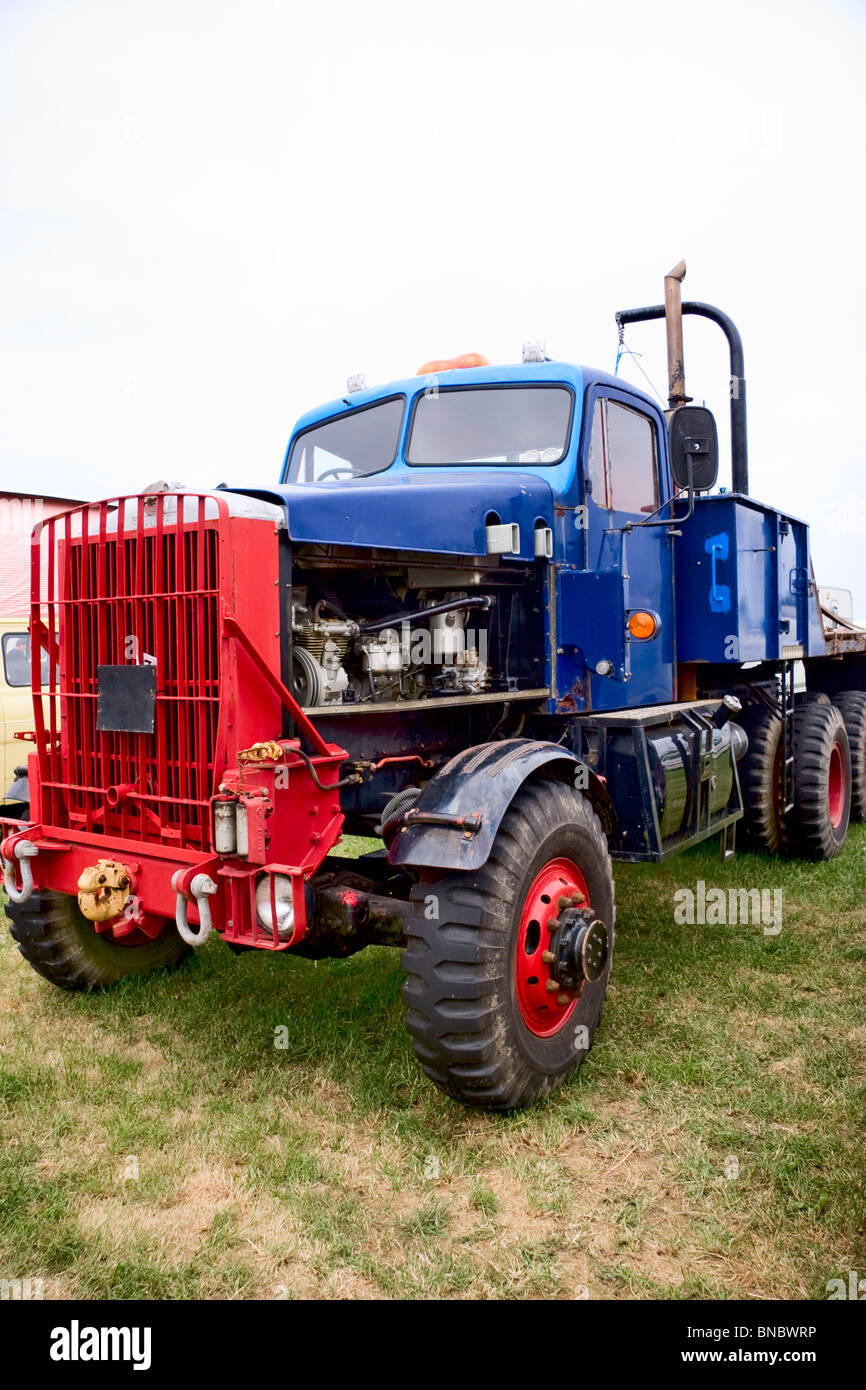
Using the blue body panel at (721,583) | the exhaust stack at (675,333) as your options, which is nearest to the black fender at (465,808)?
the blue body panel at (721,583)

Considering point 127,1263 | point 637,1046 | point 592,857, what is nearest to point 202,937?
point 127,1263

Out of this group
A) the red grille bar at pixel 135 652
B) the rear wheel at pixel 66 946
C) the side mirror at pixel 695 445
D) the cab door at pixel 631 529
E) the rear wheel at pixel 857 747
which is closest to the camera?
the red grille bar at pixel 135 652

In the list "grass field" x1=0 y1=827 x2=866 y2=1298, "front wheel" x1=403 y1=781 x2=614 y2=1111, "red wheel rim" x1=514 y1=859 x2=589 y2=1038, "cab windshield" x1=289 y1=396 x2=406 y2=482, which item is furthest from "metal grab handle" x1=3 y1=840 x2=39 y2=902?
"cab windshield" x1=289 y1=396 x2=406 y2=482

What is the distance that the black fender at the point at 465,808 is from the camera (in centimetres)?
312

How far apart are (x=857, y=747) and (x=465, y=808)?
5.80 metres

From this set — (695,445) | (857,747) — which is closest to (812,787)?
(857,747)

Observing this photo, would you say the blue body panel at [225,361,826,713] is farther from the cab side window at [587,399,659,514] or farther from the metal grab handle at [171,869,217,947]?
the metal grab handle at [171,869,217,947]

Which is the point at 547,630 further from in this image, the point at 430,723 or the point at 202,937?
the point at 202,937

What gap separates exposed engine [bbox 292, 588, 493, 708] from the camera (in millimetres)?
3406

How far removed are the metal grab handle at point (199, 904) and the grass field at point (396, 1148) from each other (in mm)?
681

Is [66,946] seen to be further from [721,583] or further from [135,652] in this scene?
[721,583]

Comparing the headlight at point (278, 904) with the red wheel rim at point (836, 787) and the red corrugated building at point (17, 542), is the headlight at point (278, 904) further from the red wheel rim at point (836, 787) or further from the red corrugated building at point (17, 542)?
the red wheel rim at point (836, 787)

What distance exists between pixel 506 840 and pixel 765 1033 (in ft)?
5.24

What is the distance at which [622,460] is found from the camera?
195 inches
